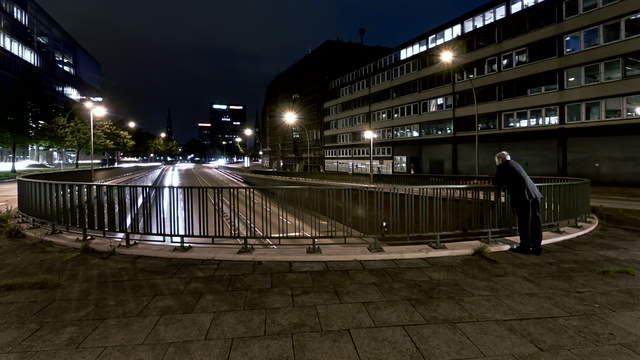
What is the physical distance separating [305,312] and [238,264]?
7.58 feet

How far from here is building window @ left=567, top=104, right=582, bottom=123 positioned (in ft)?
105

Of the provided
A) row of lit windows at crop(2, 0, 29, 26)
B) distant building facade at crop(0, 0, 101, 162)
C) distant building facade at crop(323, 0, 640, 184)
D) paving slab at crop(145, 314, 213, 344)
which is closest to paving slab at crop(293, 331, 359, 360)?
paving slab at crop(145, 314, 213, 344)

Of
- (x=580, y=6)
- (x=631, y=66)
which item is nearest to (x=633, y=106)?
(x=631, y=66)

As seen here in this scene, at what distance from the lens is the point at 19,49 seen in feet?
193

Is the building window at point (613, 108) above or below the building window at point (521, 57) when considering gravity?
below

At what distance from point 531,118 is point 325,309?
39.6m

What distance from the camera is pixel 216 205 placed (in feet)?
24.4

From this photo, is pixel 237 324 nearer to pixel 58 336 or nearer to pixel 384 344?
pixel 384 344

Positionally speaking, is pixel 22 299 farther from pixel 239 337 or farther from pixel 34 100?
pixel 34 100

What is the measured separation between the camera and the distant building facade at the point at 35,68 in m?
40.4

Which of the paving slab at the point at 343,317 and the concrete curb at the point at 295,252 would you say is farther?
the concrete curb at the point at 295,252

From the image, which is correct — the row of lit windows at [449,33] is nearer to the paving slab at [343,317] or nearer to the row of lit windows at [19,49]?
the paving slab at [343,317]

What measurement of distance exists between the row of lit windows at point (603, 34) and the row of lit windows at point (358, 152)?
29668 mm

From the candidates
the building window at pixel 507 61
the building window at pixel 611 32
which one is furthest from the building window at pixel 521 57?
the building window at pixel 611 32
